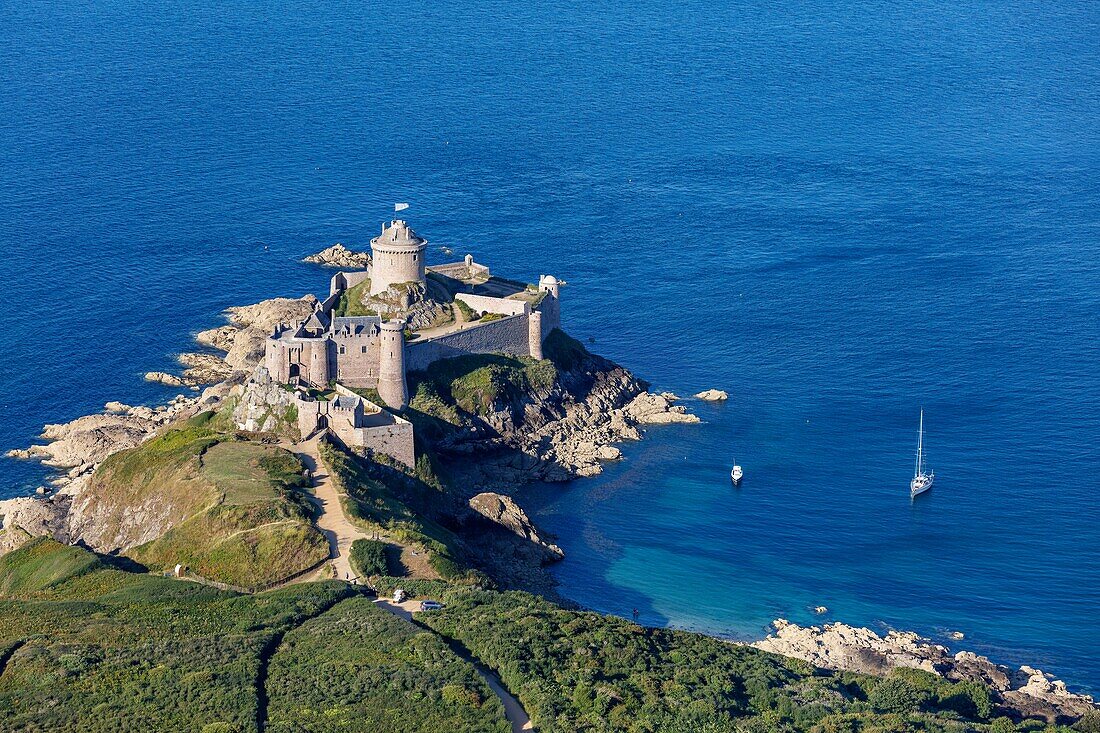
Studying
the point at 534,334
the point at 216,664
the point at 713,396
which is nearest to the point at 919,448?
the point at 713,396

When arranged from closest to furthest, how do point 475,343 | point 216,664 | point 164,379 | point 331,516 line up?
point 216,664
point 331,516
point 475,343
point 164,379

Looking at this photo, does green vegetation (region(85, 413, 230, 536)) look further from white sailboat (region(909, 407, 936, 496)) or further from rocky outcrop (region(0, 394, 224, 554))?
white sailboat (region(909, 407, 936, 496))

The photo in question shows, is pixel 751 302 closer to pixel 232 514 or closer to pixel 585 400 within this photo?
pixel 585 400

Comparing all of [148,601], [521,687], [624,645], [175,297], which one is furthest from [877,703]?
[175,297]

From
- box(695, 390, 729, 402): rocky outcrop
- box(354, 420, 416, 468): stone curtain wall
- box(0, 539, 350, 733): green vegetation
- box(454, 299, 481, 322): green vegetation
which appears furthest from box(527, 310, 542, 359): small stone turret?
box(0, 539, 350, 733): green vegetation

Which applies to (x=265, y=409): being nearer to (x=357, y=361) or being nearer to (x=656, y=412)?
(x=357, y=361)

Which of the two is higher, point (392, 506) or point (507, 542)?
point (392, 506)
